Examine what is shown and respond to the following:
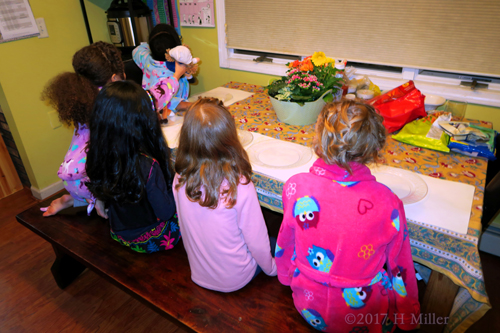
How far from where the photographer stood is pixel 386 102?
150cm

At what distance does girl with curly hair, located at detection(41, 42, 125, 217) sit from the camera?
4.36ft

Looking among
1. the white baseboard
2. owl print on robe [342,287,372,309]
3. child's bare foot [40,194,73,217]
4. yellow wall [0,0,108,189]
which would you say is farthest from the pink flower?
the white baseboard

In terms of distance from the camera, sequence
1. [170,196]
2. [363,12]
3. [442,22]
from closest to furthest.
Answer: [170,196], [442,22], [363,12]

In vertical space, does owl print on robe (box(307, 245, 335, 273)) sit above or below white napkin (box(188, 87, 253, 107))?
below

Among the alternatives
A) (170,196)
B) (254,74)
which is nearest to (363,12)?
(254,74)

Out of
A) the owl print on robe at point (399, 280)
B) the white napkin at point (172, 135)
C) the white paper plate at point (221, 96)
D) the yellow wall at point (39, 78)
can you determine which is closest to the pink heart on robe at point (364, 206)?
the owl print on robe at point (399, 280)

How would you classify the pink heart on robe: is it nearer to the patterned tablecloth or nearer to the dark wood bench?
the patterned tablecloth

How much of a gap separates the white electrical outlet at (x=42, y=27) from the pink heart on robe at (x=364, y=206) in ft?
8.10

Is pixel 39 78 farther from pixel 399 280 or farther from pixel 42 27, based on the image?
pixel 399 280

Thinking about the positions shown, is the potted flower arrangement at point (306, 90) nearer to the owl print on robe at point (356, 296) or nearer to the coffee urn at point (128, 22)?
the owl print on robe at point (356, 296)

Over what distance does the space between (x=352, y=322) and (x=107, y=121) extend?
1.05 m

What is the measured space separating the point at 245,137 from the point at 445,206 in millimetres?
836

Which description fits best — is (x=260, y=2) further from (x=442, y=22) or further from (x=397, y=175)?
(x=397, y=175)

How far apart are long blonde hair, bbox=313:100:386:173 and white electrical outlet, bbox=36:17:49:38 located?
7.49 feet
